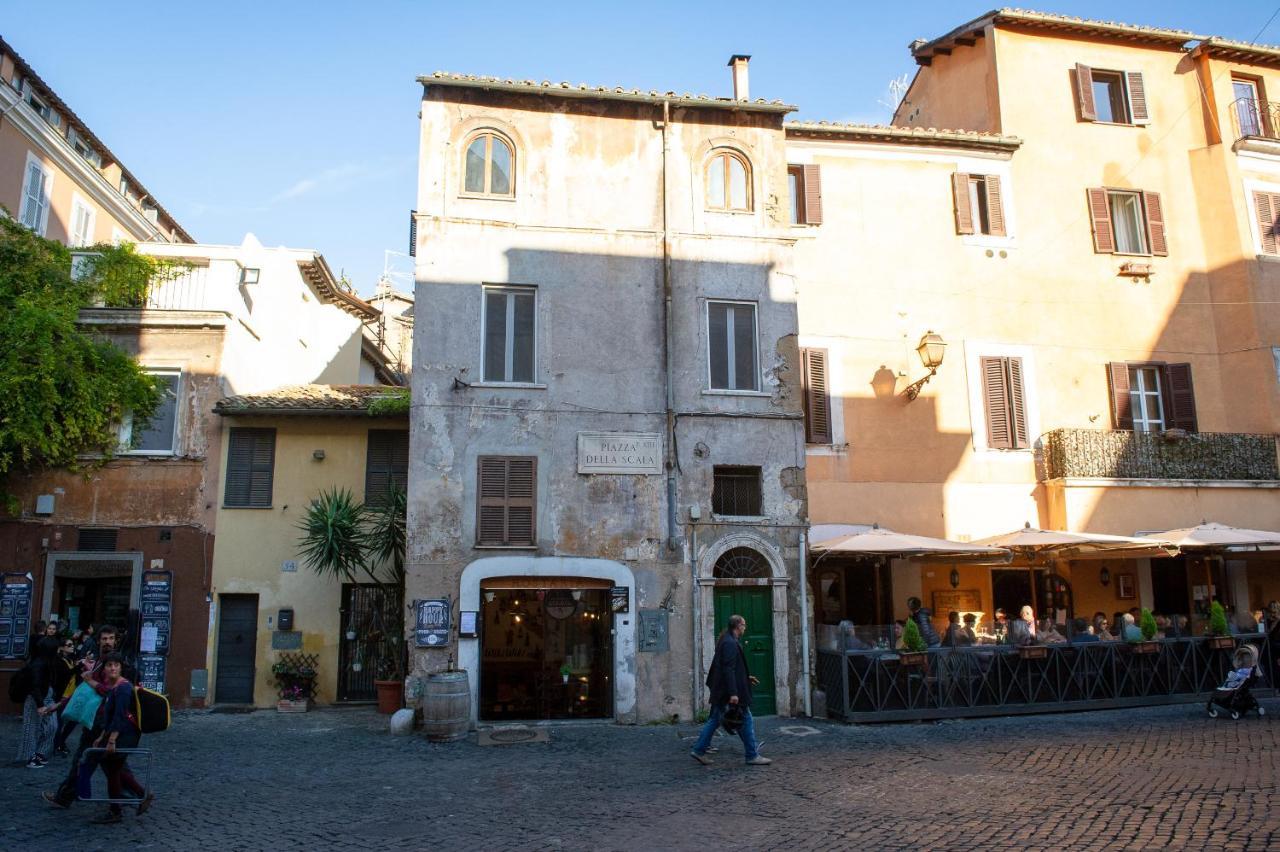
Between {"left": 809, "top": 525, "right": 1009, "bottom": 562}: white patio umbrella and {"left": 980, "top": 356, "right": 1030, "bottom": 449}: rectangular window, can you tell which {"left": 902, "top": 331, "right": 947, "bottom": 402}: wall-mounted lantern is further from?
{"left": 809, "top": 525, "right": 1009, "bottom": 562}: white patio umbrella

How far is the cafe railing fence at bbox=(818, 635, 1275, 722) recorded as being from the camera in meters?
13.8

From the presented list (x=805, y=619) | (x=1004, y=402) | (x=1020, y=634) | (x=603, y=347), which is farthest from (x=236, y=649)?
(x=1004, y=402)

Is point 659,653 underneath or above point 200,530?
underneath

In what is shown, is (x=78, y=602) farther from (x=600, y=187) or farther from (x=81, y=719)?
(x=600, y=187)

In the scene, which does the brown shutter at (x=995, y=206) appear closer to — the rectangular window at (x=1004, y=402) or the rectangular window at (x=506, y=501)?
the rectangular window at (x=1004, y=402)

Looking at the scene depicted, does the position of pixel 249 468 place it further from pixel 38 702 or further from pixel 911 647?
pixel 911 647

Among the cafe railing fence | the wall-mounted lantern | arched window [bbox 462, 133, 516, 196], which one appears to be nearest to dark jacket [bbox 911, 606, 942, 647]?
the cafe railing fence

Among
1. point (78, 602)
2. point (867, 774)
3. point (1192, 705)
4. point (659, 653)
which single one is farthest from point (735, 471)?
point (78, 602)

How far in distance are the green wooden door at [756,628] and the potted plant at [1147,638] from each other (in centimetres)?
584

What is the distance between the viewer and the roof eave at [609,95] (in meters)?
15.1

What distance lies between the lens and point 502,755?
11.8 metres

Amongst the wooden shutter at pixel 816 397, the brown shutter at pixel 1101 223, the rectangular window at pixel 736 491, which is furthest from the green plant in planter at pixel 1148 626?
the brown shutter at pixel 1101 223

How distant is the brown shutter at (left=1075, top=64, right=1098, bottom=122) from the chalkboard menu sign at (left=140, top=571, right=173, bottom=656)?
20.1 meters

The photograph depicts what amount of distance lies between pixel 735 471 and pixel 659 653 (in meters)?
3.14
